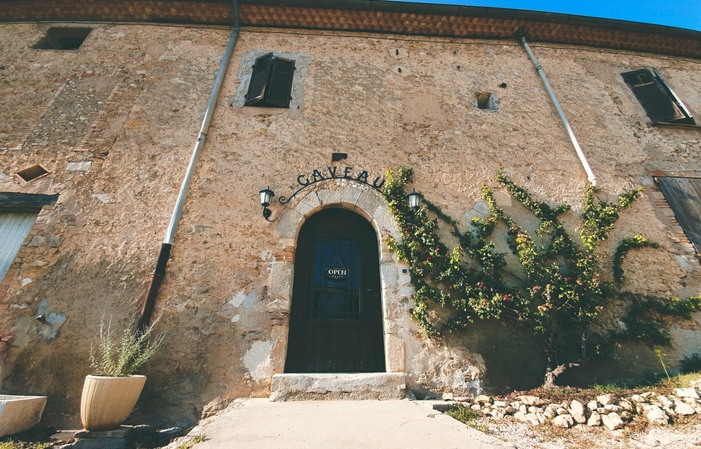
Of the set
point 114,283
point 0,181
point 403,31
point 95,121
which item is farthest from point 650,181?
point 0,181

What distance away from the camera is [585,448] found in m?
2.48

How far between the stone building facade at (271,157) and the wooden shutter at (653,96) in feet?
0.72

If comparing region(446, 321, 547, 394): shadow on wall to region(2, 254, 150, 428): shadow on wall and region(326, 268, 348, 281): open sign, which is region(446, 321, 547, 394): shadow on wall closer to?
region(326, 268, 348, 281): open sign

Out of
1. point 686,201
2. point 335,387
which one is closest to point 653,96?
point 686,201

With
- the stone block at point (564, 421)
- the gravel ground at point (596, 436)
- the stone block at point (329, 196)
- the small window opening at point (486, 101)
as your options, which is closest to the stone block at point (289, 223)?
the stone block at point (329, 196)

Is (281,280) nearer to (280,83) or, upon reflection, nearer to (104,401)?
(104,401)

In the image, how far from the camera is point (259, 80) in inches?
225

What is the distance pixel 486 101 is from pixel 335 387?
5.65 metres

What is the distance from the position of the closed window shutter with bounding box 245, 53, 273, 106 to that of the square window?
23.7 feet

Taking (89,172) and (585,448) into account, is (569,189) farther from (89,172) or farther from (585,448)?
(89,172)

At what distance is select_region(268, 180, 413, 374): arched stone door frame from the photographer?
Result: 12.5 ft

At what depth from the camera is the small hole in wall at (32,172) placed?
4.74 meters

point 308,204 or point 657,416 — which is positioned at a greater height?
point 308,204

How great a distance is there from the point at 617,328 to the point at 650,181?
9.44ft
